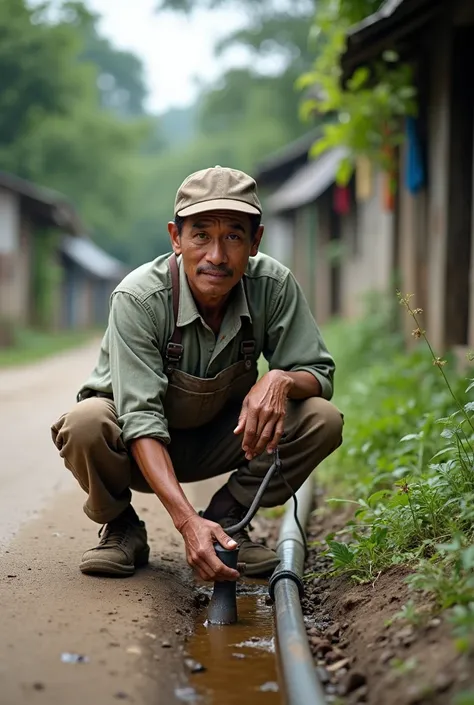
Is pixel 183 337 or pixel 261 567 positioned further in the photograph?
pixel 261 567

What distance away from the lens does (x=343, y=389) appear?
30.8 feet

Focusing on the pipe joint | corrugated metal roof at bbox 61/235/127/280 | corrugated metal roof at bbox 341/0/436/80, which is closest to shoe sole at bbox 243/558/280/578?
the pipe joint

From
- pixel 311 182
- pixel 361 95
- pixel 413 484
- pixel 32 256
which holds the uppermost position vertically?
pixel 32 256

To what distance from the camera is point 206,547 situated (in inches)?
126

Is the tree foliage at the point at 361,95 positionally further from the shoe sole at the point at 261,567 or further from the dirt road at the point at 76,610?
the shoe sole at the point at 261,567

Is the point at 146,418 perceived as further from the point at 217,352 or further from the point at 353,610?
the point at 353,610

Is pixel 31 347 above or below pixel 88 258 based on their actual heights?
below

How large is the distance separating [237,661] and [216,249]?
5.04 ft

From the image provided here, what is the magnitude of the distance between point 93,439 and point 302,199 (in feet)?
44.2

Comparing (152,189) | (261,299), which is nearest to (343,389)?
(261,299)

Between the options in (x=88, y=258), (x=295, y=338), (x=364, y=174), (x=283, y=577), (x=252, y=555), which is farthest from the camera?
(x=88, y=258)

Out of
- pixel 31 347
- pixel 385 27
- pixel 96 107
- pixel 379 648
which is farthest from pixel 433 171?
pixel 96 107

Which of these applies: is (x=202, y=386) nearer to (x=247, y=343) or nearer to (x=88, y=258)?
(x=247, y=343)

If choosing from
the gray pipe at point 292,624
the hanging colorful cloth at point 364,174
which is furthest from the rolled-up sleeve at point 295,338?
the hanging colorful cloth at point 364,174
